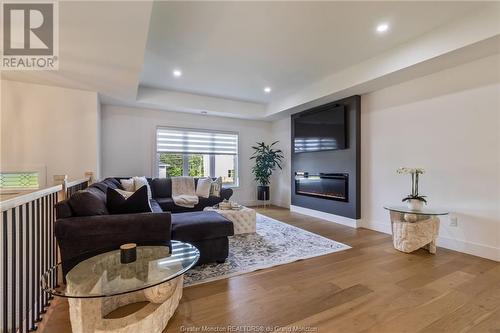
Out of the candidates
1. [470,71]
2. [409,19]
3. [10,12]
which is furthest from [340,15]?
[10,12]

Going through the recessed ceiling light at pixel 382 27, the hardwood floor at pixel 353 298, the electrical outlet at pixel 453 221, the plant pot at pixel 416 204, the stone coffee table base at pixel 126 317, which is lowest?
the hardwood floor at pixel 353 298

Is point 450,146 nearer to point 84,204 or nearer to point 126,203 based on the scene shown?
point 126,203

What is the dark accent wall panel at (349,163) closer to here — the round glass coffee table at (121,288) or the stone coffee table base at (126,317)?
the round glass coffee table at (121,288)

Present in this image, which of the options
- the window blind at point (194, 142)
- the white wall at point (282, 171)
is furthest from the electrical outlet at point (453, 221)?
the window blind at point (194, 142)

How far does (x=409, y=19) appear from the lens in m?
2.70

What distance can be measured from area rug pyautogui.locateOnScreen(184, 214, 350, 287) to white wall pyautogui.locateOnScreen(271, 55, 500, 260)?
1436 millimetres

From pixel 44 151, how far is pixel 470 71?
617 cm

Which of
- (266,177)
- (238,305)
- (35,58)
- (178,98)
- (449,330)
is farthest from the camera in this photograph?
(266,177)

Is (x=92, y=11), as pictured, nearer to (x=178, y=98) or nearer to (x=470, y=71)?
(x=178, y=98)

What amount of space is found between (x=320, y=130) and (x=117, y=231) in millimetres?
4200

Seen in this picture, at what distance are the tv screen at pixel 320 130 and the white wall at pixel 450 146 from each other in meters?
0.61

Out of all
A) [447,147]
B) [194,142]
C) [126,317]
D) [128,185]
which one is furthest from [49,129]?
[447,147]

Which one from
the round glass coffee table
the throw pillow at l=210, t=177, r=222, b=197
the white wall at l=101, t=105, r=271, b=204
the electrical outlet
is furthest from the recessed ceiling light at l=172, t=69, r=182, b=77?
the electrical outlet

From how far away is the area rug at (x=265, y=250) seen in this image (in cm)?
253
